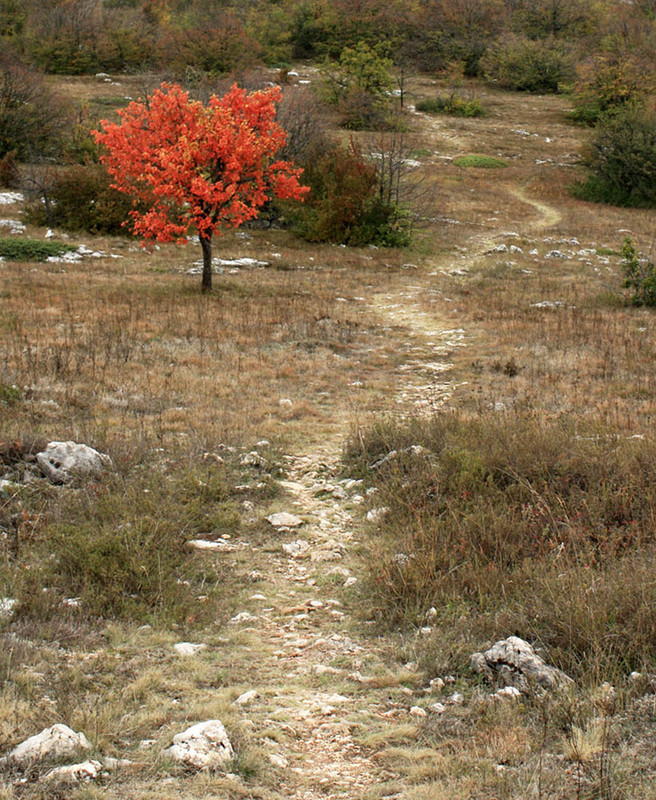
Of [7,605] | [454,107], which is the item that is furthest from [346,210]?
[454,107]

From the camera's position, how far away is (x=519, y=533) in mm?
5637

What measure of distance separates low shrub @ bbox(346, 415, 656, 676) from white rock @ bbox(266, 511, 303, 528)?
2.33ft

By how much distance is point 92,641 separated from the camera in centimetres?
443

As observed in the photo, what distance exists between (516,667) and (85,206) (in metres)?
22.3

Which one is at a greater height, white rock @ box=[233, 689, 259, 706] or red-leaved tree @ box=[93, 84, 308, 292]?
red-leaved tree @ box=[93, 84, 308, 292]

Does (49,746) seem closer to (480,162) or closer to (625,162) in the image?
(625,162)

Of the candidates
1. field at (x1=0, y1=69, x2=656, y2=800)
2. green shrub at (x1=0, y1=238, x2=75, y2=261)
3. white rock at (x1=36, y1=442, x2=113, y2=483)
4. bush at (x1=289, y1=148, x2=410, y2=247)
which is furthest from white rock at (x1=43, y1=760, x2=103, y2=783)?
bush at (x1=289, y1=148, x2=410, y2=247)

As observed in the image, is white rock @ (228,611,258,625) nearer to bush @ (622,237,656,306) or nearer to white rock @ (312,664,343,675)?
white rock @ (312,664,343,675)

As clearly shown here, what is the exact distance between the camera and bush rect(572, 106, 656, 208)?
3356 centimetres

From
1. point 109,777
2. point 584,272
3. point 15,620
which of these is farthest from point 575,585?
point 584,272

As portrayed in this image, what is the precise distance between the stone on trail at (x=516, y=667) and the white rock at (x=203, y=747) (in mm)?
1465

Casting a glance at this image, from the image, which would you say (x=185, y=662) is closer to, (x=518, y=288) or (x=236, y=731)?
(x=236, y=731)

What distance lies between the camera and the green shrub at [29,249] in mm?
19609

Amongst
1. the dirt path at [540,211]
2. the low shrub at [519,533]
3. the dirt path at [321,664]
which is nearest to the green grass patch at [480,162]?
the dirt path at [540,211]
